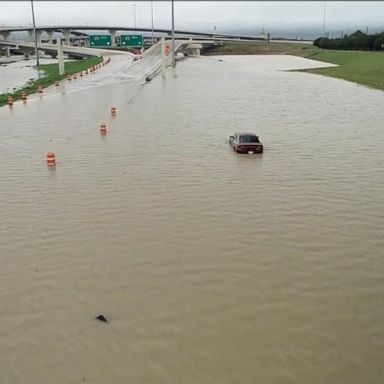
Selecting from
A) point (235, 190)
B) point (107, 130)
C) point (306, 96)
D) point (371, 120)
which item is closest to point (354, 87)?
point (306, 96)

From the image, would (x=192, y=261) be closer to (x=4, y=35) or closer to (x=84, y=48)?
(x=84, y=48)

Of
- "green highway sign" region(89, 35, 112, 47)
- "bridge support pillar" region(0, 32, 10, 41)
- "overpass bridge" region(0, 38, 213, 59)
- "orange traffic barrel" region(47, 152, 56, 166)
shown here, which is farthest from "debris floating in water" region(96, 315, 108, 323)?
"bridge support pillar" region(0, 32, 10, 41)

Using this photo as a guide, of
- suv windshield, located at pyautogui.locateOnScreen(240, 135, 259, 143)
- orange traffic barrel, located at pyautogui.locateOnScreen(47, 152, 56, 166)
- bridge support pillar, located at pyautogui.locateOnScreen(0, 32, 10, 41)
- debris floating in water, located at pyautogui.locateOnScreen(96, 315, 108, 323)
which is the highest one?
bridge support pillar, located at pyautogui.locateOnScreen(0, 32, 10, 41)

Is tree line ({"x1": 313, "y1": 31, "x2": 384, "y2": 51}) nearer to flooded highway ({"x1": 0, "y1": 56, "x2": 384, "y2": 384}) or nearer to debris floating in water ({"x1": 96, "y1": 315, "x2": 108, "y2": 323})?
flooded highway ({"x1": 0, "y1": 56, "x2": 384, "y2": 384})

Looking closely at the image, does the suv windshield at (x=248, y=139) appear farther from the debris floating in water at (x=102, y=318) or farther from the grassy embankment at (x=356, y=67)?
the grassy embankment at (x=356, y=67)

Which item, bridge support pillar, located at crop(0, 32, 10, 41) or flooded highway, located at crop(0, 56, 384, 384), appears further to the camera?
bridge support pillar, located at crop(0, 32, 10, 41)

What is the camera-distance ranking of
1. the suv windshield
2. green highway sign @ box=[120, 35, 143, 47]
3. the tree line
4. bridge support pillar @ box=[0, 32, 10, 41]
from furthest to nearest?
bridge support pillar @ box=[0, 32, 10, 41], green highway sign @ box=[120, 35, 143, 47], the tree line, the suv windshield

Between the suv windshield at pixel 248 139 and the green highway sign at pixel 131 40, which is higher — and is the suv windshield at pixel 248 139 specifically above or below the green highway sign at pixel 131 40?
below

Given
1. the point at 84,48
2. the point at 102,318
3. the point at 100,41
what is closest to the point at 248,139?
the point at 102,318

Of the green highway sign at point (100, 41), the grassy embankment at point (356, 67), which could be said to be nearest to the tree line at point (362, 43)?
the grassy embankment at point (356, 67)

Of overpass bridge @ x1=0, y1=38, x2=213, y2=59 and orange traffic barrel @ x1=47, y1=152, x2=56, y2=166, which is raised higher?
overpass bridge @ x1=0, y1=38, x2=213, y2=59
